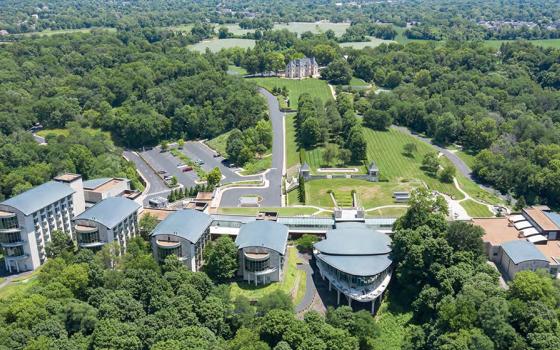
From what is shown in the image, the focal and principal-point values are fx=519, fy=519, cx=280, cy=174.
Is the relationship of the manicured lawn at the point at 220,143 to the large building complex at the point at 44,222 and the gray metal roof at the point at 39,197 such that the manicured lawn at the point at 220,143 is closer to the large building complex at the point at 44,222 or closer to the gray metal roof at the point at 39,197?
the large building complex at the point at 44,222

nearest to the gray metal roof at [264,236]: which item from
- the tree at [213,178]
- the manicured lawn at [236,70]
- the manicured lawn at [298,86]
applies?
the tree at [213,178]

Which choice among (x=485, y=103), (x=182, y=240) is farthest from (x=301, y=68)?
(x=182, y=240)

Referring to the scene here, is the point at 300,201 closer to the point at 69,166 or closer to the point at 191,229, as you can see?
the point at 191,229

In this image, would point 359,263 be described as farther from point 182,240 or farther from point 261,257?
point 182,240

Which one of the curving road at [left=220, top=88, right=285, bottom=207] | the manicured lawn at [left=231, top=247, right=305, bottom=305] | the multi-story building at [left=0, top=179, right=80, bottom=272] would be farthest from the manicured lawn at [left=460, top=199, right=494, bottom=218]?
the multi-story building at [left=0, top=179, right=80, bottom=272]

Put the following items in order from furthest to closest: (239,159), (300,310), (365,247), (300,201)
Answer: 1. (239,159)
2. (300,201)
3. (365,247)
4. (300,310)

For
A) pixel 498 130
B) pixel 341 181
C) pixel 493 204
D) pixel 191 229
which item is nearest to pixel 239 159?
pixel 341 181

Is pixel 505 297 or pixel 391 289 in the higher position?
pixel 505 297

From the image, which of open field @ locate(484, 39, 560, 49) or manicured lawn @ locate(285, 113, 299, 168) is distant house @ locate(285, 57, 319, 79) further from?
open field @ locate(484, 39, 560, 49)
